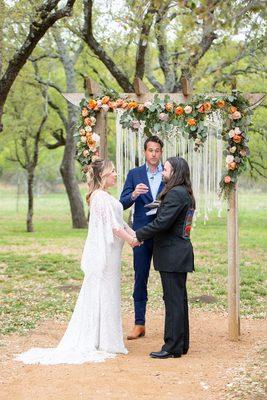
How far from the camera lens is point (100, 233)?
294 inches

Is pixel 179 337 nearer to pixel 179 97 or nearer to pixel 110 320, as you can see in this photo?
Result: pixel 110 320

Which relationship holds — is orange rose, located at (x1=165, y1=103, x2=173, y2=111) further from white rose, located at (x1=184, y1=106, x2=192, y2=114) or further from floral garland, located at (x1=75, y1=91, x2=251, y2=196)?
white rose, located at (x1=184, y1=106, x2=192, y2=114)

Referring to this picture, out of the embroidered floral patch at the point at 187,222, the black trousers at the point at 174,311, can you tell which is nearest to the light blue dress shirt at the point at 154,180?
the embroidered floral patch at the point at 187,222

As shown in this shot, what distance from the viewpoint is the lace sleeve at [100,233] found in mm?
7445

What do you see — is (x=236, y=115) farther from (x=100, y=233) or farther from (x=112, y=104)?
(x=100, y=233)

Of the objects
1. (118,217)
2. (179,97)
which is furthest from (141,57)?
(118,217)

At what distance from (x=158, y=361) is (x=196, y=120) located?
2.77 metres

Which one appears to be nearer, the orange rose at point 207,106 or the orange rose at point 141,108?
the orange rose at point 207,106

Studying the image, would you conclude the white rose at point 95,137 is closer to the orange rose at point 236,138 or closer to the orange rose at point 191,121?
the orange rose at point 191,121

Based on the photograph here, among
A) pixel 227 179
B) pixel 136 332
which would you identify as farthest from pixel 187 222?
pixel 136 332

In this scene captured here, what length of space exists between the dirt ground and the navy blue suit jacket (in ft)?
4.53

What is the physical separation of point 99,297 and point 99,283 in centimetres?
14

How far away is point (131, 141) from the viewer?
28.5ft

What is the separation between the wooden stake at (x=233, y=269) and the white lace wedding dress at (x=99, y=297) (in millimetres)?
1466
